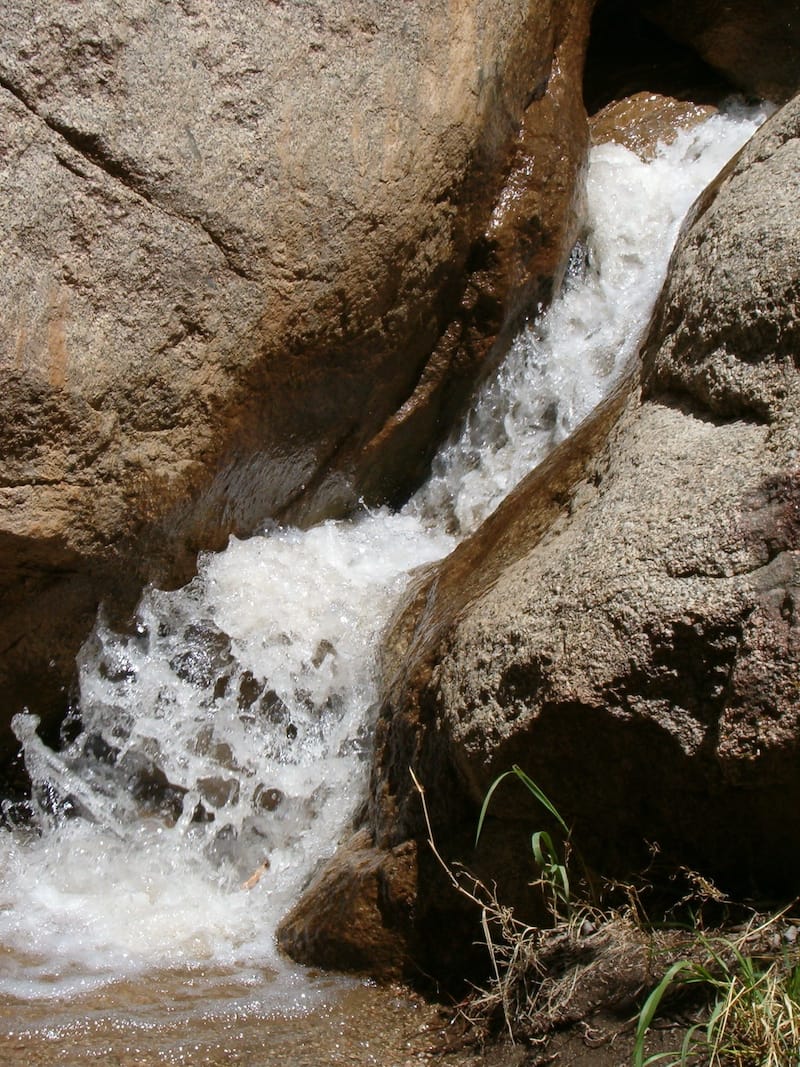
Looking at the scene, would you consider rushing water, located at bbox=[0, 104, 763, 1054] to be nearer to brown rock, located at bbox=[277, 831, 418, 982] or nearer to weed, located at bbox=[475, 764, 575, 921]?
brown rock, located at bbox=[277, 831, 418, 982]

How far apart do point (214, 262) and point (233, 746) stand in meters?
1.55

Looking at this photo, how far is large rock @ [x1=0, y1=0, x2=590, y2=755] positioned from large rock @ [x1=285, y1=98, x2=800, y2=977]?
4.16 ft

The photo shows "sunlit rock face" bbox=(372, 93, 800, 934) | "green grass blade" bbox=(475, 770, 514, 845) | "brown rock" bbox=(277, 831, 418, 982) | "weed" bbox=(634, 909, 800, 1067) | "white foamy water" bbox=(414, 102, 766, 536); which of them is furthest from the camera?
"white foamy water" bbox=(414, 102, 766, 536)

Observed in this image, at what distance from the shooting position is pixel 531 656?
100 inches

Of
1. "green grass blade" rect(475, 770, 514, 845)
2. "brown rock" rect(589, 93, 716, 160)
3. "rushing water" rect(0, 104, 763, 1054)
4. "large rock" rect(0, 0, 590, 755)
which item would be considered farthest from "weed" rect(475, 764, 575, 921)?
"brown rock" rect(589, 93, 716, 160)

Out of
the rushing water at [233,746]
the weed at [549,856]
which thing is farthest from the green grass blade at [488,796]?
the rushing water at [233,746]

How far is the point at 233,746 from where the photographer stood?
388 centimetres

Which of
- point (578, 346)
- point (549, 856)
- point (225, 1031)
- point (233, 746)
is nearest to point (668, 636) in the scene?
point (549, 856)

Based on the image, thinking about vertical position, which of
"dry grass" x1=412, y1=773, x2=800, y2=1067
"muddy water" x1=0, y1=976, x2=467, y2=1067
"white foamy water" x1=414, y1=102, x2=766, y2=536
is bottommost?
"muddy water" x1=0, y1=976, x2=467, y2=1067

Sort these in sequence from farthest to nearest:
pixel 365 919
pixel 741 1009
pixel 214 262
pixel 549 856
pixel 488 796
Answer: pixel 214 262, pixel 365 919, pixel 549 856, pixel 488 796, pixel 741 1009

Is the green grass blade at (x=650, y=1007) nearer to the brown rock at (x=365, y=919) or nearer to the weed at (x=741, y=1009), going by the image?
the weed at (x=741, y=1009)

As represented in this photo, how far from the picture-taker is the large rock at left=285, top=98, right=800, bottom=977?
2.28m

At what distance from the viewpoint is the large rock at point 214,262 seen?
3570mm

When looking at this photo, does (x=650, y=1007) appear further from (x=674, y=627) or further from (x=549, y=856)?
(x=674, y=627)
